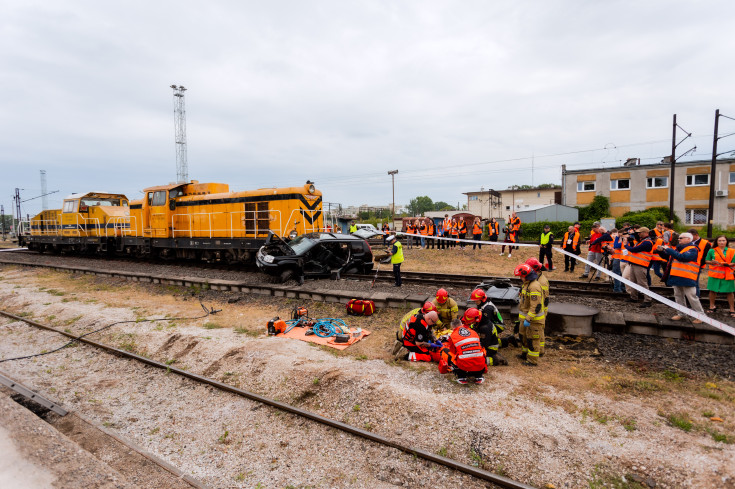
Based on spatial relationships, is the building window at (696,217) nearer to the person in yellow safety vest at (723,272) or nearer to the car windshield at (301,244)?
the person in yellow safety vest at (723,272)

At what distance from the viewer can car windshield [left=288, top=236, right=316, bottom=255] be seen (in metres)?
11.1

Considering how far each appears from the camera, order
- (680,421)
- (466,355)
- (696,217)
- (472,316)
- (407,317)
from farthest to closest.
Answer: (696,217) → (407,317) → (472,316) → (466,355) → (680,421)

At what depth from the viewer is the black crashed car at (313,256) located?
10.8m

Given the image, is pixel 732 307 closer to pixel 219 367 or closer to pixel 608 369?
pixel 608 369

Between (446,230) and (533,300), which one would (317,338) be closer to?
(533,300)

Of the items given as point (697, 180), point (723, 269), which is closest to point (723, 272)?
point (723, 269)

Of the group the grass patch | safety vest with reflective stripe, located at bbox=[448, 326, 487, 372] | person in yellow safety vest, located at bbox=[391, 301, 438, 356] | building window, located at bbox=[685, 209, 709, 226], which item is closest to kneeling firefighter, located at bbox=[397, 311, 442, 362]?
person in yellow safety vest, located at bbox=[391, 301, 438, 356]

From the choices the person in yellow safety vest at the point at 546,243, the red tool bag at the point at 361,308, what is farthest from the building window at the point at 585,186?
the red tool bag at the point at 361,308

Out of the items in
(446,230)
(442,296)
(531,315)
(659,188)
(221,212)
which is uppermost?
(659,188)

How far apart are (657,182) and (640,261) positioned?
28271 mm

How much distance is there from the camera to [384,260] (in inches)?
587

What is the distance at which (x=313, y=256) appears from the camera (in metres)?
11.2

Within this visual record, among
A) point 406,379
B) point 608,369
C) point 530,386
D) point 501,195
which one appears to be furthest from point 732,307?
point 501,195

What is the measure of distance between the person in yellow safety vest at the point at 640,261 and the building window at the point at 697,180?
28.2 meters
